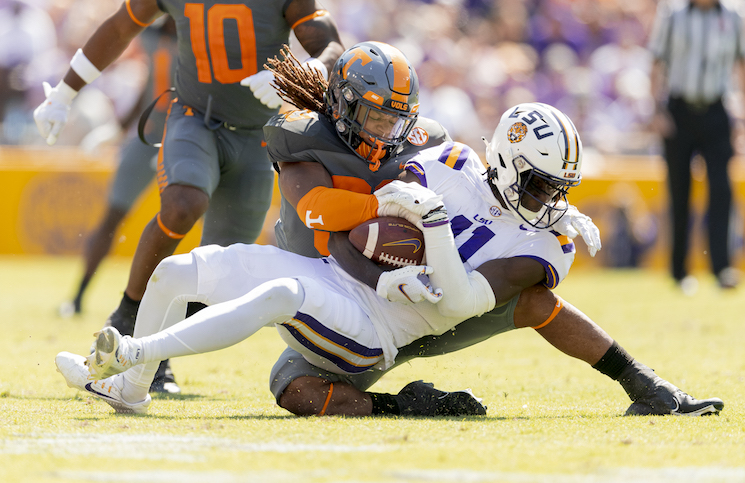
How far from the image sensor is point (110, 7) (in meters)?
12.0

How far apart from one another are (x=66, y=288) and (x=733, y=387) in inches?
224

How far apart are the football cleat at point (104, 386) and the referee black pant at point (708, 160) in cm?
583

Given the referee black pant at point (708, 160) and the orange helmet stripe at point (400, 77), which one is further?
the referee black pant at point (708, 160)

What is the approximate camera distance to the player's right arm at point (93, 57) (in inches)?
175

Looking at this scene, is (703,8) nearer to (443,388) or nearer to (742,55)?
(742,55)

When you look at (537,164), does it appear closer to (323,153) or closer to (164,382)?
(323,153)

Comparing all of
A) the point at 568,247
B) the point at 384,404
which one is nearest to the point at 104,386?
the point at 384,404

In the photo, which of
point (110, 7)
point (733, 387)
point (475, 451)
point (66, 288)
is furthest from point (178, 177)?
point (110, 7)

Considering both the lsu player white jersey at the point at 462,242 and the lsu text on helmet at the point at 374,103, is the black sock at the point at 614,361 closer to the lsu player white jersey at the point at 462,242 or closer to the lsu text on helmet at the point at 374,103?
the lsu player white jersey at the point at 462,242

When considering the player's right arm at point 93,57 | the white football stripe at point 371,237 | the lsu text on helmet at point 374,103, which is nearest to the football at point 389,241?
the white football stripe at point 371,237

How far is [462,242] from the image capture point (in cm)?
333

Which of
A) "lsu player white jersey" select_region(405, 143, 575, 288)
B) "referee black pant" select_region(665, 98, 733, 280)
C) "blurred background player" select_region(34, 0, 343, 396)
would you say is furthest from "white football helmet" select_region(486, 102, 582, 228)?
"referee black pant" select_region(665, 98, 733, 280)

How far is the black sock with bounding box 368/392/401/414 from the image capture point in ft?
11.2

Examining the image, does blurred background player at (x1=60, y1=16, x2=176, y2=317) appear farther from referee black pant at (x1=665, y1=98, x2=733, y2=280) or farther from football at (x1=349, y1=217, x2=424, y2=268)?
referee black pant at (x1=665, y1=98, x2=733, y2=280)
